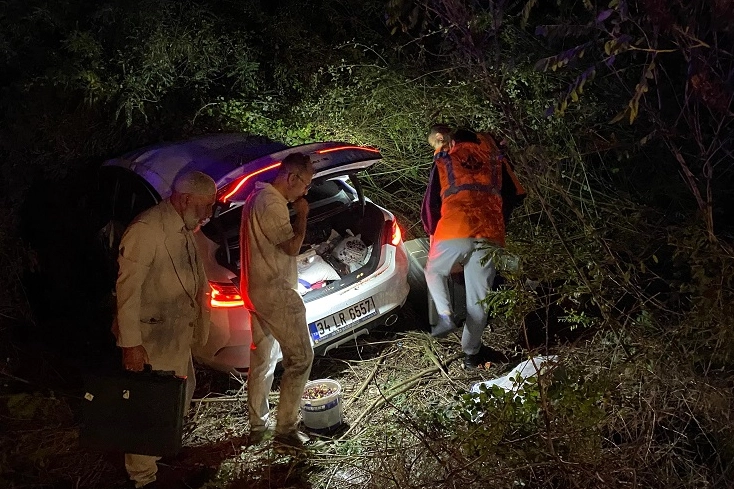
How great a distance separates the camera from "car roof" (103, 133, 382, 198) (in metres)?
4.42

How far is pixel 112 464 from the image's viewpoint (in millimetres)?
4219

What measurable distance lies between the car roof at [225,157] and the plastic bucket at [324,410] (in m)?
1.49

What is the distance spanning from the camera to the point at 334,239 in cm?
537

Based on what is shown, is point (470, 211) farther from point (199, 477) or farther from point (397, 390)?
point (199, 477)

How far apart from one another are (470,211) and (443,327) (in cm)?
110

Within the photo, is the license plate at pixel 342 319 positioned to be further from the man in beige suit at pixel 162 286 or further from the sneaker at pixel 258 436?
the man in beige suit at pixel 162 286

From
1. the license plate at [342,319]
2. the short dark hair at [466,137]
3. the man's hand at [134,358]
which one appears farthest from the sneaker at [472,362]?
the man's hand at [134,358]

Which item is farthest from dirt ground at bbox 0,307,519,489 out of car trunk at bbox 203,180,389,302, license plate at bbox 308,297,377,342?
car trunk at bbox 203,180,389,302

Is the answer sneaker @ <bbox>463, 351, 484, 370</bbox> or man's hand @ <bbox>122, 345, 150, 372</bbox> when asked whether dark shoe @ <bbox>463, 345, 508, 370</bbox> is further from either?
man's hand @ <bbox>122, 345, 150, 372</bbox>

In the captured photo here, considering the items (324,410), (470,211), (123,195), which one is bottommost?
(324,410)

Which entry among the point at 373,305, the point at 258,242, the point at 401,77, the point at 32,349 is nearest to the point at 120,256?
the point at 258,242

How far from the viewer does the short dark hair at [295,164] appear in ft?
12.7

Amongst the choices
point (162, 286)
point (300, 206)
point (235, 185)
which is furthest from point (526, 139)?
point (162, 286)

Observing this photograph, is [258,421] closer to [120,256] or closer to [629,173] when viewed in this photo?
[120,256]
